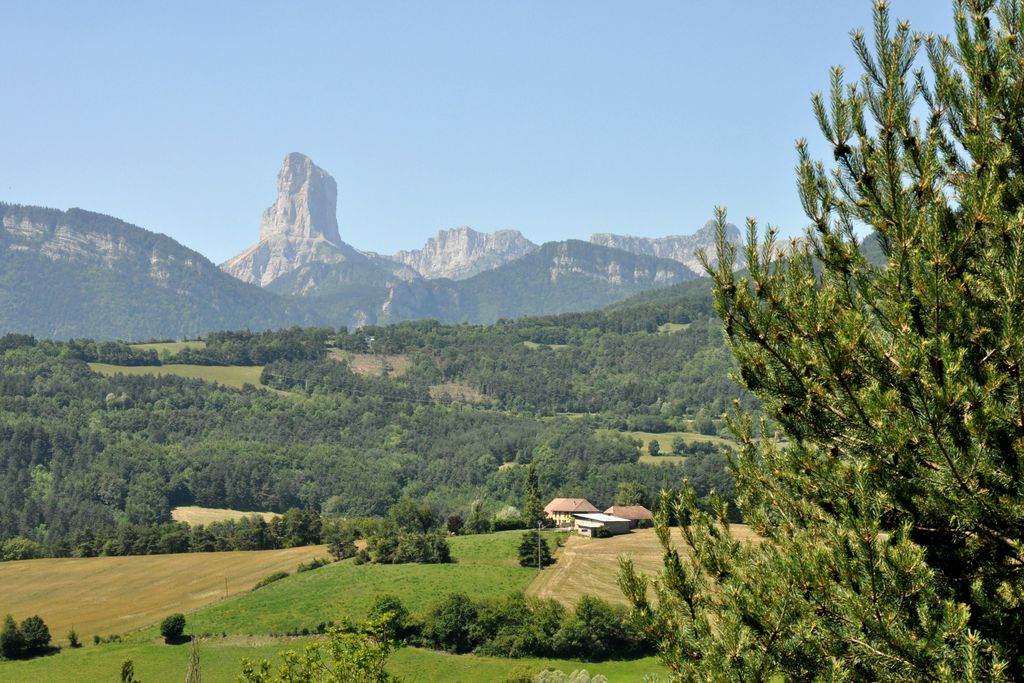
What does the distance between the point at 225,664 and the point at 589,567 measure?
124 feet

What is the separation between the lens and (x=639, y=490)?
147625 millimetres

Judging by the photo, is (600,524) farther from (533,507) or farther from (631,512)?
(533,507)

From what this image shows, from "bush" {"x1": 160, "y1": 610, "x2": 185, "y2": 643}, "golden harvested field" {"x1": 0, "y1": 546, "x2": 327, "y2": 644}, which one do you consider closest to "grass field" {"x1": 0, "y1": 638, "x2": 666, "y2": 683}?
"bush" {"x1": 160, "y1": 610, "x2": 185, "y2": 643}

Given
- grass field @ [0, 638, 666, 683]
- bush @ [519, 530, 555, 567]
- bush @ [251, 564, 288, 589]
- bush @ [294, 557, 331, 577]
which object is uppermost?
bush @ [519, 530, 555, 567]

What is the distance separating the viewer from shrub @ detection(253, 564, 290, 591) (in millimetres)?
108938

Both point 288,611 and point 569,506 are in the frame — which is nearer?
point 288,611

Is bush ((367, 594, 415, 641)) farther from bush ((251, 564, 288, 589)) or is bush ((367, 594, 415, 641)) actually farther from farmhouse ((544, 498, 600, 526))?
farmhouse ((544, 498, 600, 526))

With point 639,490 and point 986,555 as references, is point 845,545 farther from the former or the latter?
point 639,490

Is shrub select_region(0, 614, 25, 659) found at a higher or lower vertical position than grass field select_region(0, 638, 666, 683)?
higher

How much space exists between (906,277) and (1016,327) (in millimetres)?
1245

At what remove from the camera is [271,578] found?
4353 inches

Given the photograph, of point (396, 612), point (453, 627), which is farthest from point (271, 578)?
point (453, 627)

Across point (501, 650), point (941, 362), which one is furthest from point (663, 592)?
point (501, 650)

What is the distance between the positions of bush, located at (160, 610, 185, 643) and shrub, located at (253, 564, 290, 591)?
54.6ft
